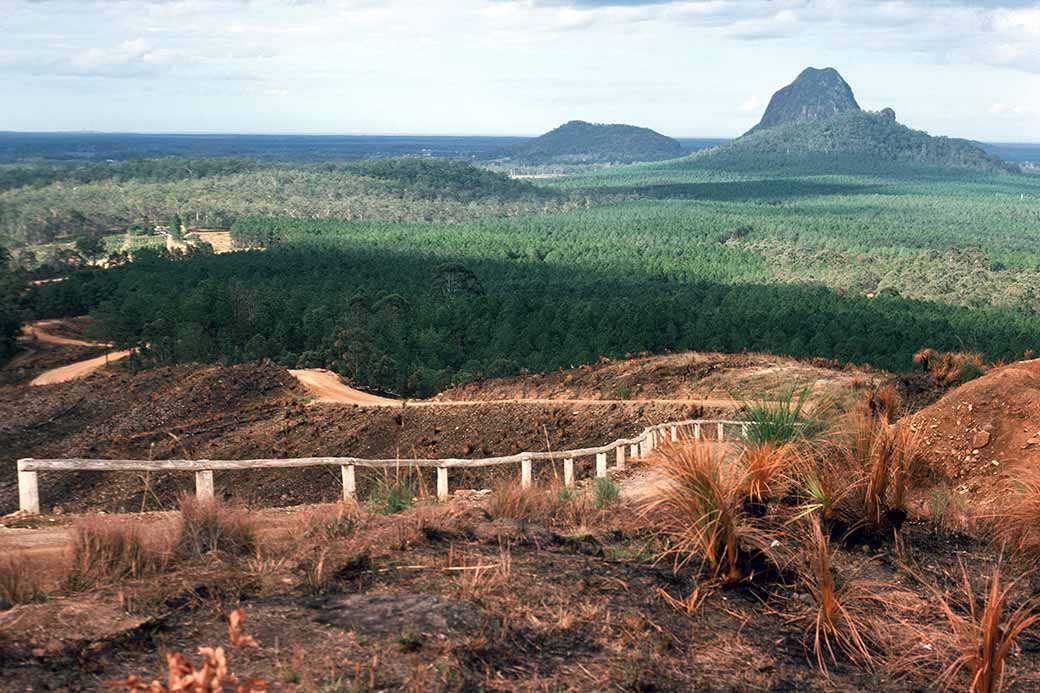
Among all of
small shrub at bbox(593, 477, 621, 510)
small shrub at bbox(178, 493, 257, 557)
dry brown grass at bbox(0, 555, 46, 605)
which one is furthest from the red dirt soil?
dry brown grass at bbox(0, 555, 46, 605)

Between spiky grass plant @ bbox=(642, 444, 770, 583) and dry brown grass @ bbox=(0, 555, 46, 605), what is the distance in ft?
12.4

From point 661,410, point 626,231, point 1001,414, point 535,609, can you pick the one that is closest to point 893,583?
point 535,609

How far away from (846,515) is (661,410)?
1077 centimetres

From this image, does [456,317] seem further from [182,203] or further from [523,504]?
[182,203]

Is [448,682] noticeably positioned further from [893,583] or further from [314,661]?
[893,583]

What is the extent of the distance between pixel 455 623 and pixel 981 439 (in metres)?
7.87

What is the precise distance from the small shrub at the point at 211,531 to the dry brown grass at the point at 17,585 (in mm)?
966

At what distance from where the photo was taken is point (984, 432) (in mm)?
11195

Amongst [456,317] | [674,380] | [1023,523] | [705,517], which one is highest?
[705,517]

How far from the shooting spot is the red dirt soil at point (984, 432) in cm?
1059

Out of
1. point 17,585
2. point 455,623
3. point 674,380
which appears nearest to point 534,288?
point 674,380

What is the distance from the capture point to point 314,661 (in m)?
5.03

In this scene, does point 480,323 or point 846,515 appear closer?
point 846,515

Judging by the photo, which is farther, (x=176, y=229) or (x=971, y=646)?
(x=176, y=229)
